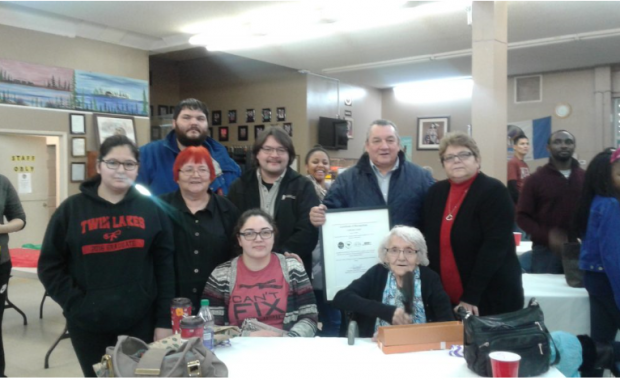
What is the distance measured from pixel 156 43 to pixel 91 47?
3.18 feet

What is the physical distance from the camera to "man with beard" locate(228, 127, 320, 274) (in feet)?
8.96

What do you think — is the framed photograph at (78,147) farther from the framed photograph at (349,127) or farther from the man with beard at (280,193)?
the man with beard at (280,193)

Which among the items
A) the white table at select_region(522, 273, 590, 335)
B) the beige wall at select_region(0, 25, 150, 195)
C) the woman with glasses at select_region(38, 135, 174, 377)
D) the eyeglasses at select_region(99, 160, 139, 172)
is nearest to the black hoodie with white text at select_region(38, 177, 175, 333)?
the woman with glasses at select_region(38, 135, 174, 377)

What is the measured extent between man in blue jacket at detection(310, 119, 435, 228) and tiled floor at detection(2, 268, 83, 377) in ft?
8.06

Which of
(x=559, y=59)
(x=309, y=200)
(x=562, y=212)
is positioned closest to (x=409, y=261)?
(x=309, y=200)

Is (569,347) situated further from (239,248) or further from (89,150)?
(89,150)

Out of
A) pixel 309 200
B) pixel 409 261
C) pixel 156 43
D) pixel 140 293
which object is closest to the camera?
pixel 140 293

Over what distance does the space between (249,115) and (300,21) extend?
13.1ft

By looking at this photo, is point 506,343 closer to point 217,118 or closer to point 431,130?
point 217,118

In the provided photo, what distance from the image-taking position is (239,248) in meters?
2.59

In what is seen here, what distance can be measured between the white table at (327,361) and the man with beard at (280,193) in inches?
23.7

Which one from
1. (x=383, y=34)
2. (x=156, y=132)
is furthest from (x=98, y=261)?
(x=156, y=132)

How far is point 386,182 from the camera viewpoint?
2770mm

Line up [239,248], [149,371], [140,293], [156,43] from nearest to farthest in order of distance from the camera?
[149,371] → [140,293] → [239,248] → [156,43]
